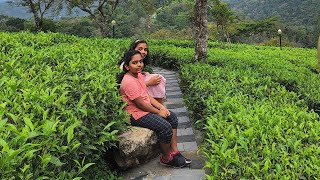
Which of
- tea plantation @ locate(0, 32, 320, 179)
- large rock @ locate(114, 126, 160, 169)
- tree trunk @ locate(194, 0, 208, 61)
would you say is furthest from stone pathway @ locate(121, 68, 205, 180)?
tree trunk @ locate(194, 0, 208, 61)

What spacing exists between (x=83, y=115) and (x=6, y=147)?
1.06 meters

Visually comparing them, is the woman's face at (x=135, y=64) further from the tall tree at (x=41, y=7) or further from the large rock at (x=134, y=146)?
the tall tree at (x=41, y=7)

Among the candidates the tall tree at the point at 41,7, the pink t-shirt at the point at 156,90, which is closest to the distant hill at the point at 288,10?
the tall tree at the point at 41,7

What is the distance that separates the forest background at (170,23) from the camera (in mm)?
27156

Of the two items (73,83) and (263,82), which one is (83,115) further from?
(263,82)

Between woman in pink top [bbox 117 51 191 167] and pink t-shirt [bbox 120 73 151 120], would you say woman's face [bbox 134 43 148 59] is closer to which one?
woman in pink top [bbox 117 51 191 167]

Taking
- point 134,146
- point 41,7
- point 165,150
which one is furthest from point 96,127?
point 41,7

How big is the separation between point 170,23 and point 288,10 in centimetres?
3150

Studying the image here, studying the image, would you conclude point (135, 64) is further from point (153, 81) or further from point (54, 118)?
point (54, 118)

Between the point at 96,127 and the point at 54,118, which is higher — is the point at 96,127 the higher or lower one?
the lower one

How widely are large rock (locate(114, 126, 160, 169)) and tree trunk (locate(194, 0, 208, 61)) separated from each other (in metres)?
5.08

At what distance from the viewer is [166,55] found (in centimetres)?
1206

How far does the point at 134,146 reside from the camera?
3.86 m

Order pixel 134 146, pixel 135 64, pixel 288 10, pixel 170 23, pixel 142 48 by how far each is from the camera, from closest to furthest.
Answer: pixel 134 146, pixel 135 64, pixel 142 48, pixel 170 23, pixel 288 10
